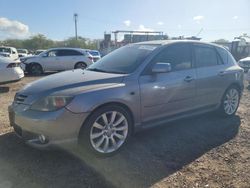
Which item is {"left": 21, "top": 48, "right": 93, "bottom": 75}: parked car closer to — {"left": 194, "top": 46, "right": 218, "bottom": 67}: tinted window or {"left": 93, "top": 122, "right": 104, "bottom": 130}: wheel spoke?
{"left": 194, "top": 46, "right": 218, "bottom": 67}: tinted window

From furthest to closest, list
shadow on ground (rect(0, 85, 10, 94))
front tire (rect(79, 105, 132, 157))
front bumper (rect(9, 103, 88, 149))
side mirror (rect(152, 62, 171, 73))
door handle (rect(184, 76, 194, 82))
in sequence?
shadow on ground (rect(0, 85, 10, 94))
door handle (rect(184, 76, 194, 82))
side mirror (rect(152, 62, 171, 73))
front tire (rect(79, 105, 132, 157))
front bumper (rect(9, 103, 88, 149))

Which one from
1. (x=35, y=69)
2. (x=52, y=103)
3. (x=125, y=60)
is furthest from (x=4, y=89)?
(x=52, y=103)

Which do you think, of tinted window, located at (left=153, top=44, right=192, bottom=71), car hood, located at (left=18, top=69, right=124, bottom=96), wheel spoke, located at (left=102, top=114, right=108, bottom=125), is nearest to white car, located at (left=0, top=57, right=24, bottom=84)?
car hood, located at (left=18, top=69, right=124, bottom=96)

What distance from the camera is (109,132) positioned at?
402cm

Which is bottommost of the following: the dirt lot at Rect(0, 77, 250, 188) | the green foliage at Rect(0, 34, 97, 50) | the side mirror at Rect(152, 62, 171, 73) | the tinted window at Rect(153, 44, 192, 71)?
the dirt lot at Rect(0, 77, 250, 188)

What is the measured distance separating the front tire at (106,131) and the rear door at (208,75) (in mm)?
1734

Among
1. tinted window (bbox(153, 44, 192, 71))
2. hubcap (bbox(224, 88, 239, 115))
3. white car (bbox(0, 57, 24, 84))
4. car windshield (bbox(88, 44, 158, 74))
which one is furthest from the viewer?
white car (bbox(0, 57, 24, 84))

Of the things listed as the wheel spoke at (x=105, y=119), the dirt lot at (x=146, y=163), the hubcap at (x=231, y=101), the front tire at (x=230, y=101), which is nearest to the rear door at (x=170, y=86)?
the dirt lot at (x=146, y=163)

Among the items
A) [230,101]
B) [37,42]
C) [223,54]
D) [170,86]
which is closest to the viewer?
[170,86]

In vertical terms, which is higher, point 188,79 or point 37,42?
point 37,42

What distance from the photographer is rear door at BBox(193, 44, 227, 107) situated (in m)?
5.23

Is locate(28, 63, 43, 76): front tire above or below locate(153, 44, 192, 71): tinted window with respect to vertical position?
below

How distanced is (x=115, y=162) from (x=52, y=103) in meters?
1.15

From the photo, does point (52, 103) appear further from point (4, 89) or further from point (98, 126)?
point (4, 89)
